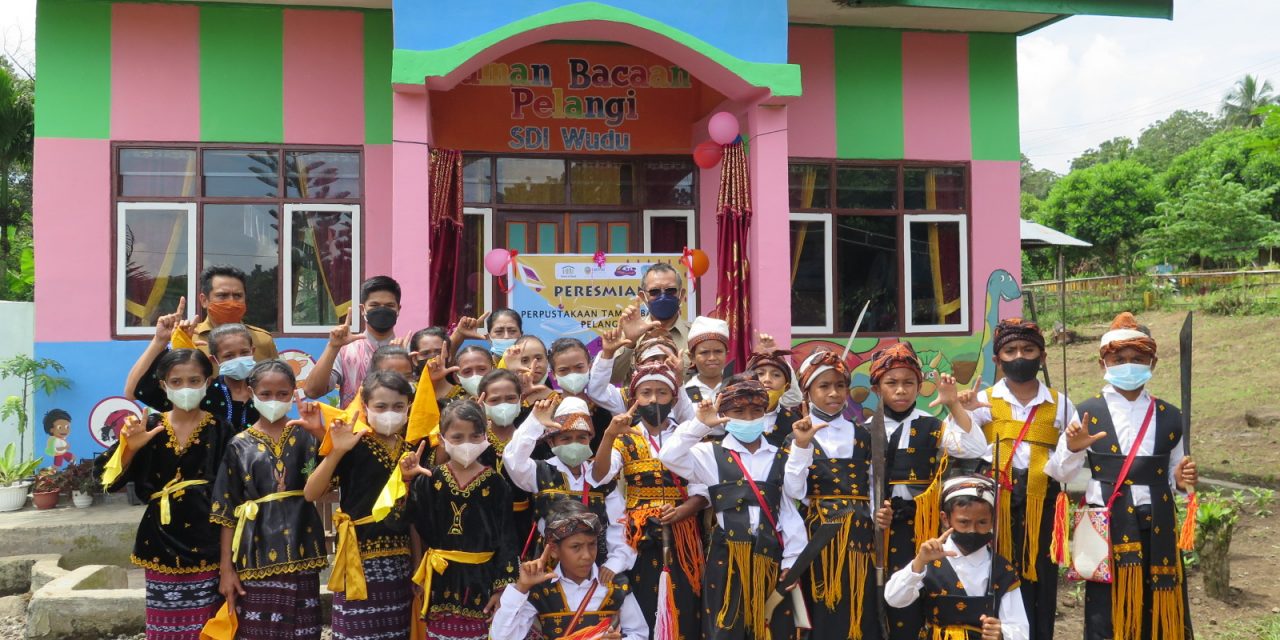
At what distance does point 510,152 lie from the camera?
8.80 m

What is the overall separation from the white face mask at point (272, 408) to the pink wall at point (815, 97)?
19.8 ft

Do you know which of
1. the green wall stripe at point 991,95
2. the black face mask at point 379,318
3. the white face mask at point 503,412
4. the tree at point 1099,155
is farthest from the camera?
the tree at point 1099,155

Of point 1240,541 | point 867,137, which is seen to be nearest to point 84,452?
point 867,137

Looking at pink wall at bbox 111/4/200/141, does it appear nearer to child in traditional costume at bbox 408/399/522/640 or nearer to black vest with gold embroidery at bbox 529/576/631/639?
child in traditional costume at bbox 408/399/522/640

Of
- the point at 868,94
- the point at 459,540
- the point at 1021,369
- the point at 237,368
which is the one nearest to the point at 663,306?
the point at 1021,369

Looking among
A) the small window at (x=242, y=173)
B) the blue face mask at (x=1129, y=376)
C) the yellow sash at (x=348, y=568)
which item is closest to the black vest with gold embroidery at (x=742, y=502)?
the yellow sash at (x=348, y=568)

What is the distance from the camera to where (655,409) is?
439 centimetres

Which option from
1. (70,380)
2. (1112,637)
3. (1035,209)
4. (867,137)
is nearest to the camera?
(1112,637)

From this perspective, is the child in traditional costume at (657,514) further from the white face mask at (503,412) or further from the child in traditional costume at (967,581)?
the child in traditional costume at (967,581)

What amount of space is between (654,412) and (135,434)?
215cm

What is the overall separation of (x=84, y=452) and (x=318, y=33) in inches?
154

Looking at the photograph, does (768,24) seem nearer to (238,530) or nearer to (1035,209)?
(238,530)

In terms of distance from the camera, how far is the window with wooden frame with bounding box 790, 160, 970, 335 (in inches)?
359

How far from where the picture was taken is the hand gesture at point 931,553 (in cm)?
375
